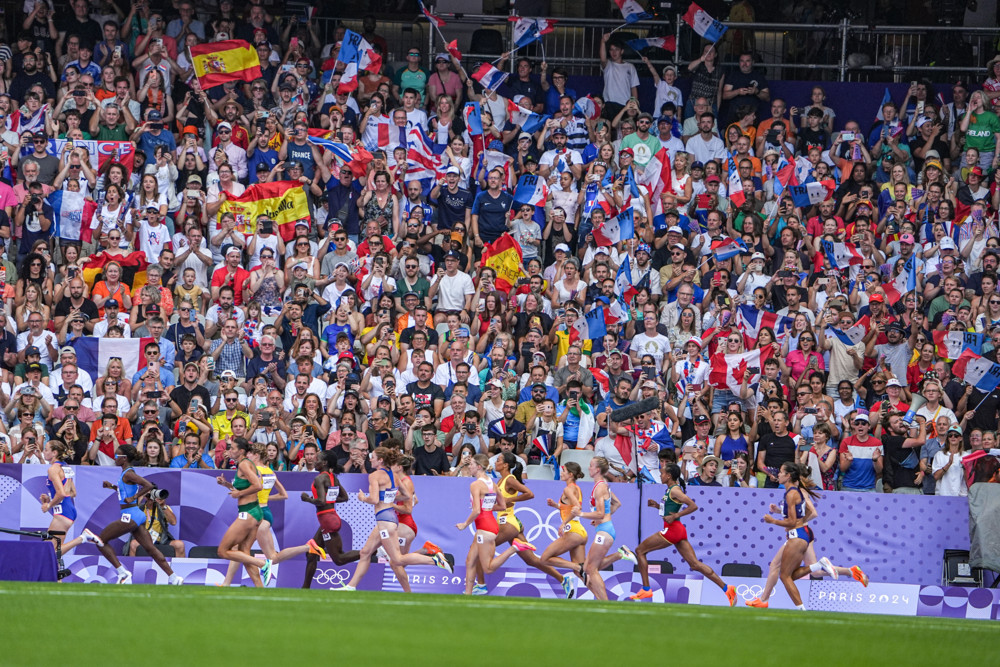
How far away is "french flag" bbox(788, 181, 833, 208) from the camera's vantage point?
65.3ft

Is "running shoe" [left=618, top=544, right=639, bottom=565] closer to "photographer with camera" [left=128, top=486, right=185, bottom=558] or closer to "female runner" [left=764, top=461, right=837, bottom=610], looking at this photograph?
"female runner" [left=764, top=461, right=837, bottom=610]

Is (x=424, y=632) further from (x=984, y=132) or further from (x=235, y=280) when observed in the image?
(x=984, y=132)

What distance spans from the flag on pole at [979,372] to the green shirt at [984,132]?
4784mm

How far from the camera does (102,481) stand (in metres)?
15.6

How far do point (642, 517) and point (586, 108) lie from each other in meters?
7.88

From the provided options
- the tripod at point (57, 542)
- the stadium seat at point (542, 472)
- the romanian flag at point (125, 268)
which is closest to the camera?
the tripod at point (57, 542)

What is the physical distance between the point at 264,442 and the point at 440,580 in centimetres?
295

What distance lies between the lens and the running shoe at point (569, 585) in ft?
46.4

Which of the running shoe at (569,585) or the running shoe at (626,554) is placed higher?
the running shoe at (626,554)

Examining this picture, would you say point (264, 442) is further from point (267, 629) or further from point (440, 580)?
point (267, 629)

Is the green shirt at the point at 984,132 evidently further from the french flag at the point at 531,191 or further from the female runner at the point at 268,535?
the female runner at the point at 268,535

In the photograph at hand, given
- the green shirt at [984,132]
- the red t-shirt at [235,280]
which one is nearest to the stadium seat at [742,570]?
the red t-shirt at [235,280]

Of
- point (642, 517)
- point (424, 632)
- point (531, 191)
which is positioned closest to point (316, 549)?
point (642, 517)

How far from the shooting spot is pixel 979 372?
56.2ft
